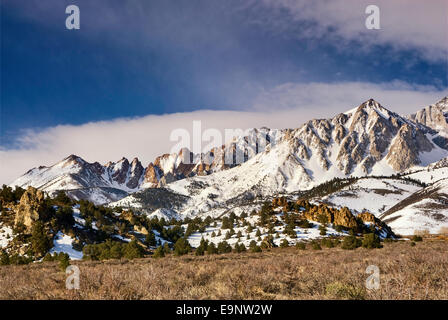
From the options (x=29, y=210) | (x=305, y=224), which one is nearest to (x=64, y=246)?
(x=29, y=210)

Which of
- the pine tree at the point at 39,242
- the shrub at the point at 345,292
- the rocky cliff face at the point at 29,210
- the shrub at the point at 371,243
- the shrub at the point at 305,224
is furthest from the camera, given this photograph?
the shrub at the point at 305,224

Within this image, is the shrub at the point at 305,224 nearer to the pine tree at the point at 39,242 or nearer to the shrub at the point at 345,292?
the pine tree at the point at 39,242

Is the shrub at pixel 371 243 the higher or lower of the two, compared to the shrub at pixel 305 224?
higher

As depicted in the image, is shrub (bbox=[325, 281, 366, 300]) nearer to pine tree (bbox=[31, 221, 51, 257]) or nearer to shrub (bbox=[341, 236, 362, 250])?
shrub (bbox=[341, 236, 362, 250])

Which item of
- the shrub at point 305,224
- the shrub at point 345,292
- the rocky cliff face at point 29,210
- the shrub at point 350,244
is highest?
the shrub at point 345,292

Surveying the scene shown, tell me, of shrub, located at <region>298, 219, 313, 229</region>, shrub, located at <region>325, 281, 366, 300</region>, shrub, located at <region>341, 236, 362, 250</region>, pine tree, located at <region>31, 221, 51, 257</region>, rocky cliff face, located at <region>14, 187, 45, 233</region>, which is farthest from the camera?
shrub, located at <region>298, 219, 313, 229</region>

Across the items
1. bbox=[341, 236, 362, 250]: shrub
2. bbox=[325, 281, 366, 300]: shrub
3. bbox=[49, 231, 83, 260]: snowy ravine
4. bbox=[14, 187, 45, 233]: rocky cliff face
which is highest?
bbox=[325, 281, 366, 300]: shrub

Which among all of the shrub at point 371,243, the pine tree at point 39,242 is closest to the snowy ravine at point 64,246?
the pine tree at point 39,242

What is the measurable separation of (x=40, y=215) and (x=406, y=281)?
79619 mm

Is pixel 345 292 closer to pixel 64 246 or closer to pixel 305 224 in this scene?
pixel 64 246

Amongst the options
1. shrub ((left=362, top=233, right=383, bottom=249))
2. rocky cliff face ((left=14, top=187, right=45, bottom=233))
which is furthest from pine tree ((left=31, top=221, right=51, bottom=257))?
shrub ((left=362, top=233, right=383, bottom=249))
